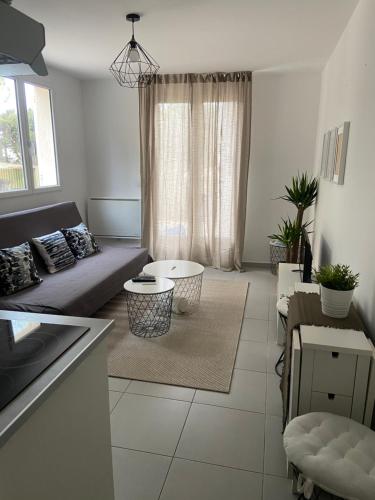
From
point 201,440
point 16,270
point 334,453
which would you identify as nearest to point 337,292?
point 334,453

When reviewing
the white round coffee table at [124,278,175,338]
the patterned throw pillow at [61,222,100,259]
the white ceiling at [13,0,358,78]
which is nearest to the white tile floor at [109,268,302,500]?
the white round coffee table at [124,278,175,338]

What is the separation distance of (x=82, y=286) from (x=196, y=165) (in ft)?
7.64

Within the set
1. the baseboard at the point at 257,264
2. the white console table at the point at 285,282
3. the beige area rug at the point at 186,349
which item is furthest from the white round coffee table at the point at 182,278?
the baseboard at the point at 257,264

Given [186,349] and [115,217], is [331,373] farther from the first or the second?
[115,217]

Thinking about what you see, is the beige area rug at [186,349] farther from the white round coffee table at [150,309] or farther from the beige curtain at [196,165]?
the beige curtain at [196,165]

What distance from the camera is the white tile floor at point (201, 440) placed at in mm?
1545

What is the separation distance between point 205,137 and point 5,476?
4130mm

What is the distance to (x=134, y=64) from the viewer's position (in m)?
3.86

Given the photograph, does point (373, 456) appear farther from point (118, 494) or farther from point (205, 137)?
point (205, 137)

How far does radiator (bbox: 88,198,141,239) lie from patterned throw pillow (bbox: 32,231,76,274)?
1.46 meters

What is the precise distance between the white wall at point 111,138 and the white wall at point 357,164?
258cm

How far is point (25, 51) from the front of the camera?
104cm

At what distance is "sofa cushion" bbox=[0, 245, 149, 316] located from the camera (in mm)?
2500

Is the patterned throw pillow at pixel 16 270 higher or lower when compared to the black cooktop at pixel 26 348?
lower
